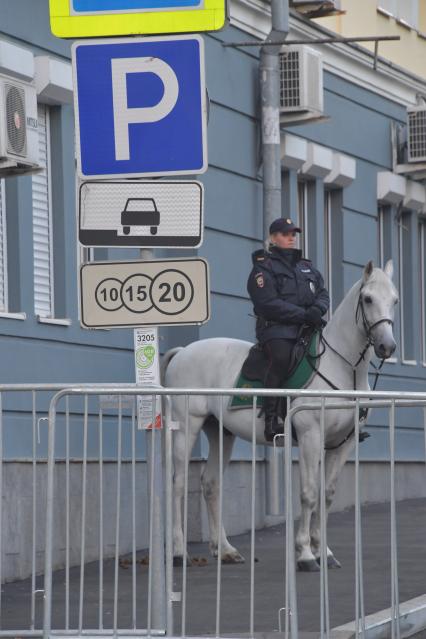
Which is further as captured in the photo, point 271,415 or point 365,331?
point 365,331

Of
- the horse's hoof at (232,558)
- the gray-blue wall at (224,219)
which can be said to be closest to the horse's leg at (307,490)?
the gray-blue wall at (224,219)

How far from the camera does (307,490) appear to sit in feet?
37.2

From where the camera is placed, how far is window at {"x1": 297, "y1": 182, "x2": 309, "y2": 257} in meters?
20.4

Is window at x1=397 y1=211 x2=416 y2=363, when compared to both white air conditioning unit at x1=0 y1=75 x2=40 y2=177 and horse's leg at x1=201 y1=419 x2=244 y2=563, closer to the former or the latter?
horse's leg at x1=201 y1=419 x2=244 y2=563

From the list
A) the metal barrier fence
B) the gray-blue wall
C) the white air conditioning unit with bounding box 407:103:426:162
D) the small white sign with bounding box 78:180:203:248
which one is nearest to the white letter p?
the small white sign with bounding box 78:180:203:248

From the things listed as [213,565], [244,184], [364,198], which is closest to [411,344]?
[364,198]

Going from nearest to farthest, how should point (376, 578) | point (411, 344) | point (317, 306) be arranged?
point (376, 578), point (317, 306), point (411, 344)

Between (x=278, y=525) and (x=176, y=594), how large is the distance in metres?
0.69

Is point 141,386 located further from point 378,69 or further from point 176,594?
point 378,69

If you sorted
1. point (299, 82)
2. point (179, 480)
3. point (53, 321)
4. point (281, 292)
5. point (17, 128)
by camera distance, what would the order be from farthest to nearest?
point (299, 82) < point (53, 321) < point (281, 292) < point (17, 128) < point (179, 480)

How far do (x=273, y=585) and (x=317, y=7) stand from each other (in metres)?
11.7

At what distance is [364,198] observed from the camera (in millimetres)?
21859

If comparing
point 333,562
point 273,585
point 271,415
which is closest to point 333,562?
Result: point 333,562

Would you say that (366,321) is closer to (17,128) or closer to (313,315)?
(313,315)
